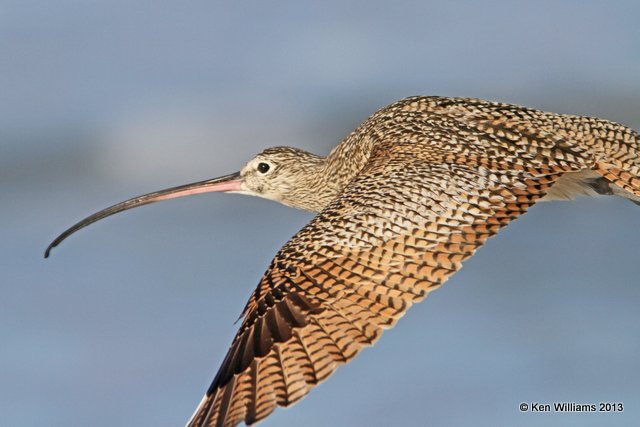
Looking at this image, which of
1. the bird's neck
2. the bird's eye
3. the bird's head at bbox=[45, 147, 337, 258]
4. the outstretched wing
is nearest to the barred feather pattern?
the outstretched wing

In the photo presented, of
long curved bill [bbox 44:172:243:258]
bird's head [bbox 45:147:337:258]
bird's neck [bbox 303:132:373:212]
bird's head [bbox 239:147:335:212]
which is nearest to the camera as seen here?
bird's neck [bbox 303:132:373:212]

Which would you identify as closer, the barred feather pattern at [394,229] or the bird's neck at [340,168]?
the barred feather pattern at [394,229]

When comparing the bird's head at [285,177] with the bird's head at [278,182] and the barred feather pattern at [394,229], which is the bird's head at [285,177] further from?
the barred feather pattern at [394,229]

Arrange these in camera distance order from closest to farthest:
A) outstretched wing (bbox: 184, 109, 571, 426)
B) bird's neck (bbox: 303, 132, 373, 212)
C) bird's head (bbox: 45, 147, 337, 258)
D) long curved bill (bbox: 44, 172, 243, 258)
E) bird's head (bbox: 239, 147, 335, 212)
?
outstretched wing (bbox: 184, 109, 571, 426)
bird's neck (bbox: 303, 132, 373, 212)
long curved bill (bbox: 44, 172, 243, 258)
bird's head (bbox: 45, 147, 337, 258)
bird's head (bbox: 239, 147, 335, 212)

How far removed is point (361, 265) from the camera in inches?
312

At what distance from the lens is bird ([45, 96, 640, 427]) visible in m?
7.56

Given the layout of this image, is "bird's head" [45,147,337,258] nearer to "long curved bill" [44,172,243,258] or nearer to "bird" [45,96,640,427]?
"long curved bill" [44,172,243,258]

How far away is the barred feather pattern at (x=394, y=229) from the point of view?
7.55 metres

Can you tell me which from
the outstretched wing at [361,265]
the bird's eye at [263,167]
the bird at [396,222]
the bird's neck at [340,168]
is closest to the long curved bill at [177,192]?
the bird's eye at [263,167]

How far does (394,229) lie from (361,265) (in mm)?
335

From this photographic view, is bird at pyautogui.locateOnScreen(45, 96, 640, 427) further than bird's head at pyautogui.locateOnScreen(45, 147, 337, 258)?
No

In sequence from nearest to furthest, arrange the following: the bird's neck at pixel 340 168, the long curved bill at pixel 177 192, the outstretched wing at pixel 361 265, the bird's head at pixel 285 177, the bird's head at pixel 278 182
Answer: the outstretched wing at pixel 361 265, the bird's neck at pixel 340 168, the long curved bill at pixel 177 192, the bird's head at pixel 278 182, the bird's head at pixel 285 177

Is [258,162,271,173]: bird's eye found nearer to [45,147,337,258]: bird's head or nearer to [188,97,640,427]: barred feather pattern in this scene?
[45,147,337,258]: bird's head

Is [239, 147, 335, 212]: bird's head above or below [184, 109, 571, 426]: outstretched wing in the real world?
below
